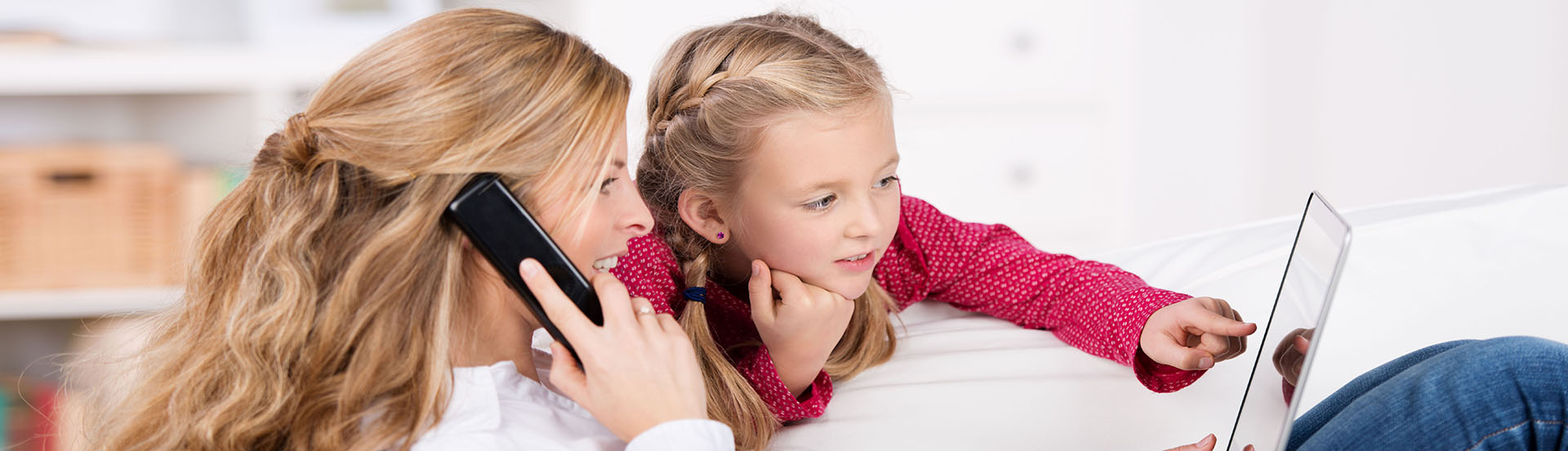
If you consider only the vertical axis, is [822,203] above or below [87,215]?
above

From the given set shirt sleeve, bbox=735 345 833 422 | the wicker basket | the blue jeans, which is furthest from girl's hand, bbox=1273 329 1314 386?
the wicker basket

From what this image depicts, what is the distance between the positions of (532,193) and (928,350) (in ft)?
1.45

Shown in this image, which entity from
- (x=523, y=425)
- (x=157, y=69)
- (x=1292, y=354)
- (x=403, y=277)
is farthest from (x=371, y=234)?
(x=157, y=69)

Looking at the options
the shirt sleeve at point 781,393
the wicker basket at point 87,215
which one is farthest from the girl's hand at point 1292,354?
the wicker basket at point 87,215

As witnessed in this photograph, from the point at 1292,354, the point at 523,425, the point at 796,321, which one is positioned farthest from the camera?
the point at 796,321

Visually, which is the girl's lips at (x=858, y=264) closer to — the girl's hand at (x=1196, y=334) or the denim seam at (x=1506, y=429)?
the girl's hand at (x=1196, y=334)

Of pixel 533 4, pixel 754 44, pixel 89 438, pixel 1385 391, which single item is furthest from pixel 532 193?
pixel 533 4

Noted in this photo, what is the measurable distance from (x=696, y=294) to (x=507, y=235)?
0.27m

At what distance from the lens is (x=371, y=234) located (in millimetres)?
726

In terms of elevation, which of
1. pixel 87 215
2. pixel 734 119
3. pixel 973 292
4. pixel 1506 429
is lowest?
pixel 87 215

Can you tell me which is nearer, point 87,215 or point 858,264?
point 858,264

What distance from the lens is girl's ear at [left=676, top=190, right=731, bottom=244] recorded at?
101 cm

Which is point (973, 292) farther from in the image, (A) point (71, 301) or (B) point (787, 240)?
(A) point (71, 301)

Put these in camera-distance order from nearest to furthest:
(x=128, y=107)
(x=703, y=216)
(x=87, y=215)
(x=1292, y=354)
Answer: (x=1292, y=354) → (x=703, y=216) → (x=87, y=215) → (x=128, y=107)
